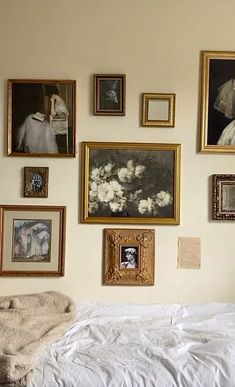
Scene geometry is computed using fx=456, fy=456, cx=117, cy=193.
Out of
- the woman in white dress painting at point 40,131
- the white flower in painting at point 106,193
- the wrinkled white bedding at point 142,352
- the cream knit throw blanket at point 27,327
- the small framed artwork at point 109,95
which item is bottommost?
the wrinkled white bedding at point 142,352

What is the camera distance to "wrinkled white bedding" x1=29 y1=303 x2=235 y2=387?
60.1 inches

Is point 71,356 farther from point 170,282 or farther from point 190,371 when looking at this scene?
point 170,282

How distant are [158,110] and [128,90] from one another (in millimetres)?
190

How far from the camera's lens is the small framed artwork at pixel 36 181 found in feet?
7.82

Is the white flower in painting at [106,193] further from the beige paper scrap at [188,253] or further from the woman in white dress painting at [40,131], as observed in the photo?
the beige paper scrap at [188,253]

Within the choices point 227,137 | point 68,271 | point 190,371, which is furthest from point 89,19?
point 190,371

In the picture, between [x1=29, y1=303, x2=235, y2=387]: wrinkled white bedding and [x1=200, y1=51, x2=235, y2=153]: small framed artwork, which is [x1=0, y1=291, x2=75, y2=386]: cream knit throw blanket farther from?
[x1=200, y1=51, x2=235, y2=153]: small framed artwork

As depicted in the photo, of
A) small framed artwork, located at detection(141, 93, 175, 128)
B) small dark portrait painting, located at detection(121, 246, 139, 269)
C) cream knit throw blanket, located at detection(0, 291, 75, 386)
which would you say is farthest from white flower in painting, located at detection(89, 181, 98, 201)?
cream knit throw blanket, located at detection(0, 291, 75, 386)

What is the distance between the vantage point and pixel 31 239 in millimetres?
2406

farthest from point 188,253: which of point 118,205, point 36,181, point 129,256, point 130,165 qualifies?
point 36,181

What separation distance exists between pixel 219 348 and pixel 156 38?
1.57 metres

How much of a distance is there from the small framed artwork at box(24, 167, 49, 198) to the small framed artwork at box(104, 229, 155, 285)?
1.30 ft

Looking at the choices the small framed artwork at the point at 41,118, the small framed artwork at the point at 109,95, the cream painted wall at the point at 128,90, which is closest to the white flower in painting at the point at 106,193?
the cream painted wall at the point at 128,90

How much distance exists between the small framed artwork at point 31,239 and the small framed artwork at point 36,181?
0.07 meters
